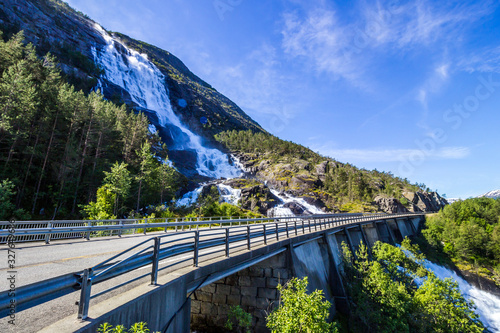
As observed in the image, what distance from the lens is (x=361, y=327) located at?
16922mm

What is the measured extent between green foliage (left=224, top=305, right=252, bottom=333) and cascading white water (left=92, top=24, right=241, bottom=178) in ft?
300

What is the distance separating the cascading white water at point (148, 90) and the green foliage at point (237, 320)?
9157 centimetres

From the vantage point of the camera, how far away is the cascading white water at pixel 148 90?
368 ft

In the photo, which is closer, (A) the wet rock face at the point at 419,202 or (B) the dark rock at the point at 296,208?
(B) the dark rock at the point at 296,208

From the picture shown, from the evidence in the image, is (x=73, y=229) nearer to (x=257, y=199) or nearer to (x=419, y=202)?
(x=257, y=199)

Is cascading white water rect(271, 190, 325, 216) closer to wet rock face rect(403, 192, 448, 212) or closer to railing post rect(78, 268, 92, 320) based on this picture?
railing post rect(78, 268, 92, 320)

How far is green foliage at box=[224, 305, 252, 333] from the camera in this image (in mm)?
9482

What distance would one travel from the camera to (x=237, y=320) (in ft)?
34.0

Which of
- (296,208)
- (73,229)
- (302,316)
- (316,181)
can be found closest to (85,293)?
(302,316)

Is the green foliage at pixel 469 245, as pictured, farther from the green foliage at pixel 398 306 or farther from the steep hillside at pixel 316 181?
the green foliage at pixel 398 306

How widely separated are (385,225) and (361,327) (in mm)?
39262

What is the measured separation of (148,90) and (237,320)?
140 m

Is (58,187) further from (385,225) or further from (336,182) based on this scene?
(336,182)

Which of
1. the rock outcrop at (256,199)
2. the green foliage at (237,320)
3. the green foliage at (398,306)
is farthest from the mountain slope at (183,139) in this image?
the green foliage at (237,320)
